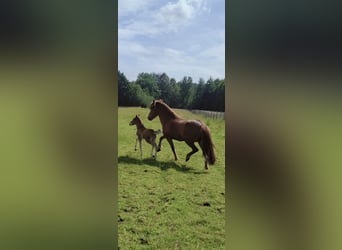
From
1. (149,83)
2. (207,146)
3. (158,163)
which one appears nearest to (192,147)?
(207,146)

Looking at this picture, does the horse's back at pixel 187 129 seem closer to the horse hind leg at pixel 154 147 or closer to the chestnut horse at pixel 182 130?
the chestnut horse at pixel 182 130

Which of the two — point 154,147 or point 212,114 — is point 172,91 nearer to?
point 212,114

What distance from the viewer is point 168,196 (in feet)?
7.83

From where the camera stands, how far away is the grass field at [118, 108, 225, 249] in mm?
2107

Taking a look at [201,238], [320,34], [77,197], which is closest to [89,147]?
[77,197]

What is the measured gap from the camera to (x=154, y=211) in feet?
7.70

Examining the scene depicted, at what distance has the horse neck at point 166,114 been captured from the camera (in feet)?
8.86

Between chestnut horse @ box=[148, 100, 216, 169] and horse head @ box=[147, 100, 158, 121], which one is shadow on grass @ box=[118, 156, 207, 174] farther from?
horse head @ box=[147, 100, 158, 121]

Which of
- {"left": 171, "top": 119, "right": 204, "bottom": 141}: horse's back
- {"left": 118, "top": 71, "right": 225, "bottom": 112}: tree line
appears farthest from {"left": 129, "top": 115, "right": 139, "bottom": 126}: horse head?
{"left": 171, "top": 119, "right": 204, "bottom": 141}: horse's back

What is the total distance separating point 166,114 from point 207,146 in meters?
0.47

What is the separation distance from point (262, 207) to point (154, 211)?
1.27 m

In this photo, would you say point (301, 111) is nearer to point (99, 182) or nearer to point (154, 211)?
point (99, 182)

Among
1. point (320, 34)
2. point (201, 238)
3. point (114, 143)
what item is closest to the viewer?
point (320, 34)

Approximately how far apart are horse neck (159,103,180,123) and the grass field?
0.18 ft
